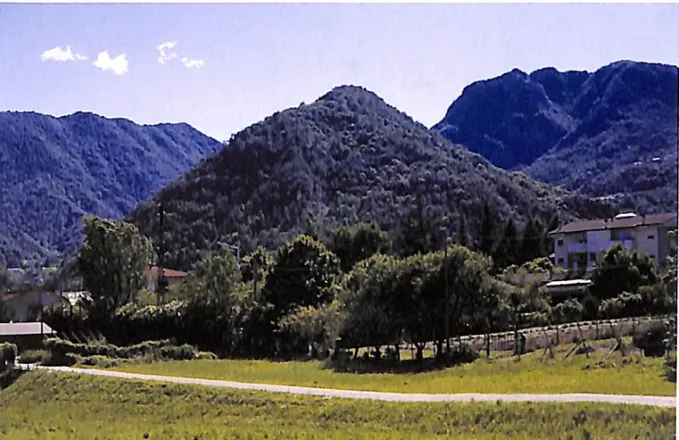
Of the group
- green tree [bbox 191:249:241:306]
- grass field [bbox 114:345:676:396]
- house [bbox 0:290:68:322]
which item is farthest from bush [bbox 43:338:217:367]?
house [bbox 0:290:68:322]

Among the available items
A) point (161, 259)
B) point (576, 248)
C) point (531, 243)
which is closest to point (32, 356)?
point (161, 259)

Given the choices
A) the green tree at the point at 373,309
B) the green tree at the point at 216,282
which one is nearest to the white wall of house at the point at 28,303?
the green tree at the point at 216,282

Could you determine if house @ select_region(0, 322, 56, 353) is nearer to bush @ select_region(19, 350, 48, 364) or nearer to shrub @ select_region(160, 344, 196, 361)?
bush @ select_region(19, 350, 48, 364)

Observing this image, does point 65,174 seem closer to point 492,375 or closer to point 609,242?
point 609,242

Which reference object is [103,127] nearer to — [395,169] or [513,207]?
[395,169]

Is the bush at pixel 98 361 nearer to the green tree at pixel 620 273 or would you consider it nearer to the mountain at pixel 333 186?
the green tree at pixel 620 273
